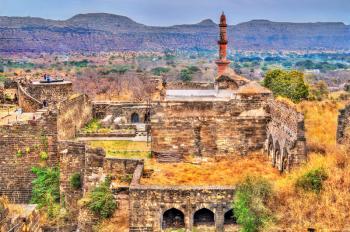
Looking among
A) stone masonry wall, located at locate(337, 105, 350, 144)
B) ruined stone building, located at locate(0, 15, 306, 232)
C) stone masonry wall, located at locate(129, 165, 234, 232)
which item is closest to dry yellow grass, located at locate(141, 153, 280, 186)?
ruined stone building, located at locate(0, 15, 306, 232)

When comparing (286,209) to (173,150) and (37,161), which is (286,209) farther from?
(37,161)

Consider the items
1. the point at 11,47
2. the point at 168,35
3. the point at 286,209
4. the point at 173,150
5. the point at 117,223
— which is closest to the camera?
the point at 286,209

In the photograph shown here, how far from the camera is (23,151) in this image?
64.7 feet

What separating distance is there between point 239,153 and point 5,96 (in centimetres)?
1748

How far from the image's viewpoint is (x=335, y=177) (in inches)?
475

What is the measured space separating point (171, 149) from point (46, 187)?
5.59 meters

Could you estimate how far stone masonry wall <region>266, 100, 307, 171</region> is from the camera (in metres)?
14.6

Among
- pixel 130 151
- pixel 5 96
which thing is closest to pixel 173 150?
pixel 130 151

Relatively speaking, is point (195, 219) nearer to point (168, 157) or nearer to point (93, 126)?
point (168, 157)

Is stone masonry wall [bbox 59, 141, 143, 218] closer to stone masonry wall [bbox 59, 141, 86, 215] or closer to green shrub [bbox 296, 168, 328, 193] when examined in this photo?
stone masonry wall [bbox 59, 141, 86, 215]

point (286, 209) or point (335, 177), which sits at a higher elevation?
point (335, 177)

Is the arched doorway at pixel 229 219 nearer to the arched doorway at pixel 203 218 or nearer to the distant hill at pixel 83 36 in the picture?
the arched doorway at pixel 203 218

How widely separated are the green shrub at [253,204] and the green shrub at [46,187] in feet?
29.0

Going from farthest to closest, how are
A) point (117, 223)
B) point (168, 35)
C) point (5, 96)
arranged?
point (168, 35), point (5, 96), point (117, 223)
